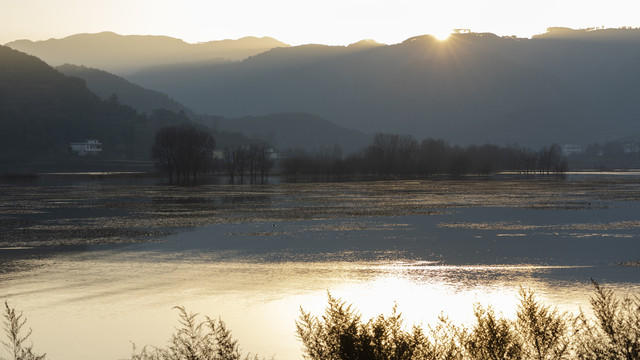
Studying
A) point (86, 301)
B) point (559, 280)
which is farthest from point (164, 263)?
point (559, 280)

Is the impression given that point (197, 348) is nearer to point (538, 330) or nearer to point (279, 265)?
point (538, 330)

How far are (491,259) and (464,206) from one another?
38.3 m

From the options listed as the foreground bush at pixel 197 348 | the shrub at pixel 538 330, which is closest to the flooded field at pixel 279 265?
the foreground bush at pixel 197 348

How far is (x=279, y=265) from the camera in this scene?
1523 inches

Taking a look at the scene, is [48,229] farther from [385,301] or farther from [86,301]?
[385,301]

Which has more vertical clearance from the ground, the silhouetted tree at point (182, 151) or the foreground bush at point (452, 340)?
the silhouetted tree at point (182, 151)

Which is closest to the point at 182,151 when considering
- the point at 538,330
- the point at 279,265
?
the point at 279,265

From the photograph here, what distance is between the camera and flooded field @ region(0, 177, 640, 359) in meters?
26.6

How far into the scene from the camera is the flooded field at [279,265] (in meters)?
26.6

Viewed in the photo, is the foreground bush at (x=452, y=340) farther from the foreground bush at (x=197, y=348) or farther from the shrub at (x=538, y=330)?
the foreground bush at (x=197, y=348)

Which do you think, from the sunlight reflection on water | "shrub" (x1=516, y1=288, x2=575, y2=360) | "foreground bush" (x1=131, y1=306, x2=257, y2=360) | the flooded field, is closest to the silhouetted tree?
the flooded field

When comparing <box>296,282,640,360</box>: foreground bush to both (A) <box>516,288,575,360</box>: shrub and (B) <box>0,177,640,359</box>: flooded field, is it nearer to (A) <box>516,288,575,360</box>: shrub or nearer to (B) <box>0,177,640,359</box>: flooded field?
(A) <box>516,288,575,360</box>: shrub

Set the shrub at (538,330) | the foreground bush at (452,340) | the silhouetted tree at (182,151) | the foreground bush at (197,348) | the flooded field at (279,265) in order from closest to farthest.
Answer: the foreground bush at (452,340) < the foreground bush at (197,348) < the shrub at (538,330) < the flooded field at (279,265) < the silhouetted tree at (182,151)

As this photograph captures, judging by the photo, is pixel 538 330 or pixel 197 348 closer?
pixel 538 330
